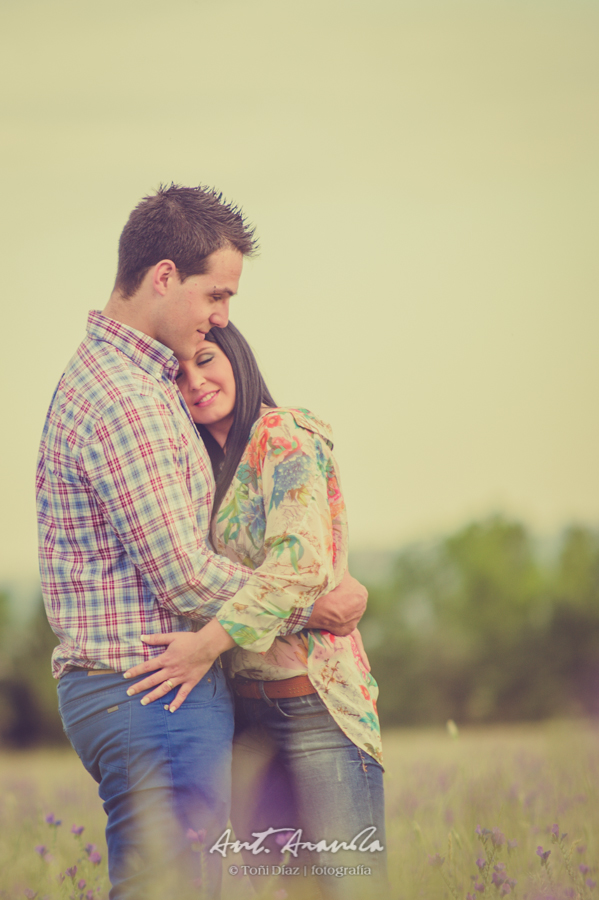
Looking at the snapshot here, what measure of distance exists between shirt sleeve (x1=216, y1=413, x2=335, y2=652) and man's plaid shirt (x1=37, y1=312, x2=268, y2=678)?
9 centimetres

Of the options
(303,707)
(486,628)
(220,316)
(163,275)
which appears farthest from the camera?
(486,628)

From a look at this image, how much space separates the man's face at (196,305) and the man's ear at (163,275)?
0.01 metres

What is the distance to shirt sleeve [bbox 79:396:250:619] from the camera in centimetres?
260

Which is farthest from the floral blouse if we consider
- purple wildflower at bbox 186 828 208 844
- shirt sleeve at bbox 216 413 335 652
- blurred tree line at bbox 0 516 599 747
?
blurred tree line at bbox 0 516 599 747

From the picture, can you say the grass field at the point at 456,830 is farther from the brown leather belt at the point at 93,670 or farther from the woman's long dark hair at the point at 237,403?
the woman's long dark hair at the point at 237,403

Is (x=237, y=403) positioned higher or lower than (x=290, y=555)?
higher

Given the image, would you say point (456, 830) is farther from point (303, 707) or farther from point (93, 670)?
point (93, 670)

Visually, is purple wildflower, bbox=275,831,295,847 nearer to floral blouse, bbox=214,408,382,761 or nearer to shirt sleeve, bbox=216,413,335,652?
floral blouse, bbox=214,408,382,761

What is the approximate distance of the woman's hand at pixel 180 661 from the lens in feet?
8.63

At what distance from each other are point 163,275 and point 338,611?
1375 mm

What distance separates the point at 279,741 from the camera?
2883mm

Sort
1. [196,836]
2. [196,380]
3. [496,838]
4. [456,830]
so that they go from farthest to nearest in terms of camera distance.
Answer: [456,830]
[496,838]
[196,380]
[196,836]

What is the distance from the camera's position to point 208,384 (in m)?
3.23

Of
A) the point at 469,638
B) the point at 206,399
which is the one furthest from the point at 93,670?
the point at 469,638
